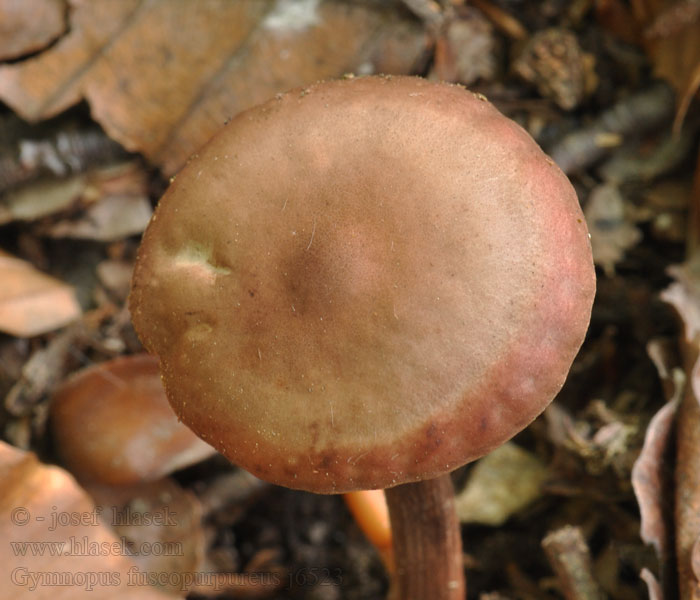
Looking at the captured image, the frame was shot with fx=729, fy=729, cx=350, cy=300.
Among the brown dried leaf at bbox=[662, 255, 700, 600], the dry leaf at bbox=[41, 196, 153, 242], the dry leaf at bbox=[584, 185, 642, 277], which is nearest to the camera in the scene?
the brown dried leaf at bbox=[662, 255, 700, 600]

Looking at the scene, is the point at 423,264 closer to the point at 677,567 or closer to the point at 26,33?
the point at 677,567

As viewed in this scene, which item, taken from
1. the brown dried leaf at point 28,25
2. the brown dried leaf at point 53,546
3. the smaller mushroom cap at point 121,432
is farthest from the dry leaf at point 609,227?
the brown dried leaf at point 28,25

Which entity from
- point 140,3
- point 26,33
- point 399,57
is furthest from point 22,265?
point 399,57

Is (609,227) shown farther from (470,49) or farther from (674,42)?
(470,49)

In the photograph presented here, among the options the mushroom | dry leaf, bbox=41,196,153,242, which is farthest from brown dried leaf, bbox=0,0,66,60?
the mushroom

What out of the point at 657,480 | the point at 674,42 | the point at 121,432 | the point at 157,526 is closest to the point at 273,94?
the point at 121,432

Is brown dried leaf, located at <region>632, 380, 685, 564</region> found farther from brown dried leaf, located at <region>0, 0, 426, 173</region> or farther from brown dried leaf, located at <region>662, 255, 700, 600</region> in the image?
brown dried leaf, located at <region>0, 0, 426, 173</region>

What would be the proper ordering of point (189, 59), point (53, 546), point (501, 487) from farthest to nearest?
point (189, 59)
point (501, 487)
point (53, 546)
